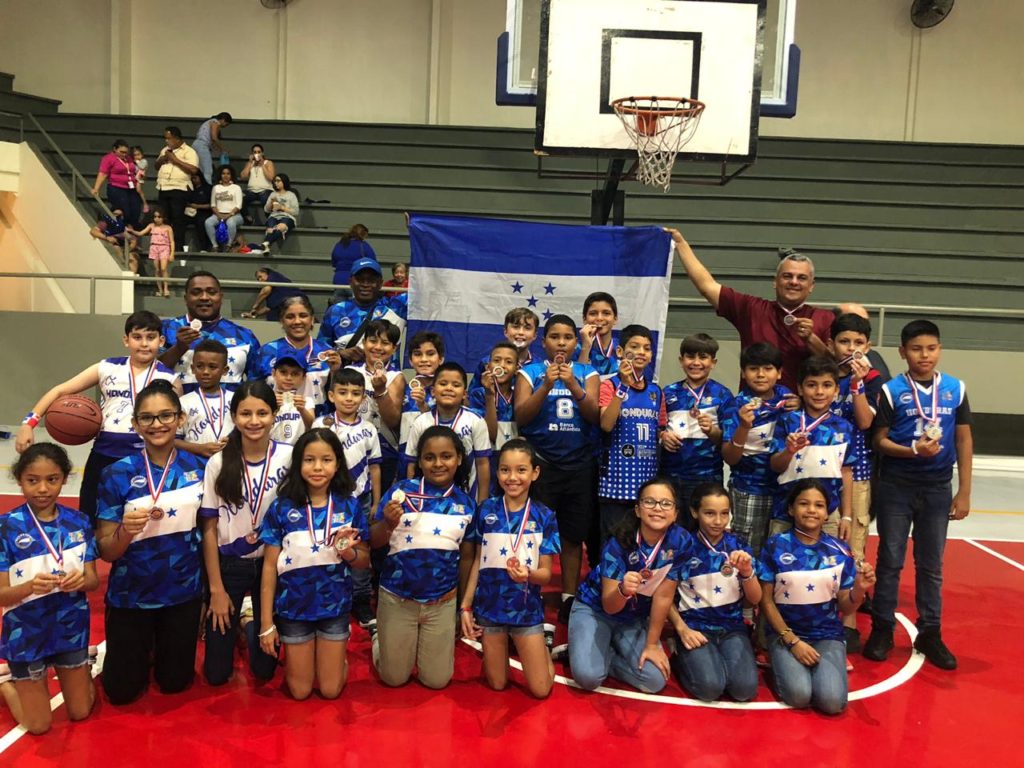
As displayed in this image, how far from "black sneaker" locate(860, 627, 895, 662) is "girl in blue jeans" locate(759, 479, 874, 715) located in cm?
55

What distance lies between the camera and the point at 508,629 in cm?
409

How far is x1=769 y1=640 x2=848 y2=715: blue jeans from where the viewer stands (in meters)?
3.91

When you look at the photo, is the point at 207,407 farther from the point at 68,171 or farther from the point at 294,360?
the point at 68,171

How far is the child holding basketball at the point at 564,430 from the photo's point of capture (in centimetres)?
465

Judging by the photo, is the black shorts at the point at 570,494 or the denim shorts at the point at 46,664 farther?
the black shorts at the point at 570,494

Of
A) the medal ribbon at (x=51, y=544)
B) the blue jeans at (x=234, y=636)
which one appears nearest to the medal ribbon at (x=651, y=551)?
the blue jeans at (x=234, y=636)

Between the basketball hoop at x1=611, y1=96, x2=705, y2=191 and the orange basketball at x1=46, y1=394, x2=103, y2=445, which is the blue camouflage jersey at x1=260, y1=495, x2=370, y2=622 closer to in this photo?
the orange basketball at x1=46, y1=394, x2=103, y2=445

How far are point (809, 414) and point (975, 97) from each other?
14.1 metres

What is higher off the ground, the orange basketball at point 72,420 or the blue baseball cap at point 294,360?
the blue baseball cap at point 294,360

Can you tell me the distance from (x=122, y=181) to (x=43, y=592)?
11.5m

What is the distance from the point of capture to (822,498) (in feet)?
13.6

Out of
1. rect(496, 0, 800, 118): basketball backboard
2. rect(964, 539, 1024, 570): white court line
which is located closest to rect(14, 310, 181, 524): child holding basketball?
rect(496, 0, 800, 118): basketball backboard

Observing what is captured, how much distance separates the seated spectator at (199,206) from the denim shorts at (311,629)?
1087cm

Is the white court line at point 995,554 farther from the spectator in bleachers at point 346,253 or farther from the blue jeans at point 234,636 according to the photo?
the spectator in bleachers at point 346,253
